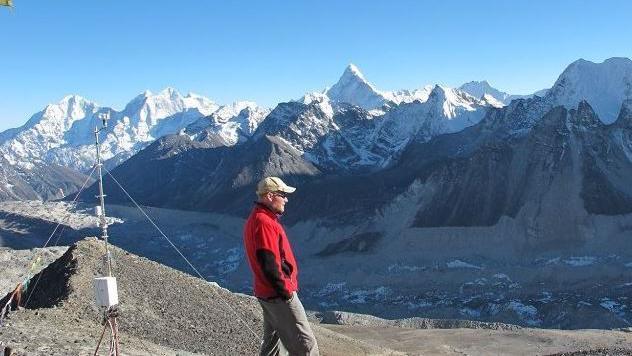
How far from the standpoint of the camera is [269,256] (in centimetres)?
995

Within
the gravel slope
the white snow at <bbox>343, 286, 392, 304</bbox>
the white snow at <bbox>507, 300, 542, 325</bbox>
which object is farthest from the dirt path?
the white snow at <bbox>343, 286, 392, 304</bbox>

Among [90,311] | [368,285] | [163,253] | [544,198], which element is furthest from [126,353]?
[163,253]

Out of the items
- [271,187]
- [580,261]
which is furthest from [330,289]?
[271,187]

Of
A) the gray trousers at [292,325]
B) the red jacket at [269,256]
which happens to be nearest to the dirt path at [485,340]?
the gray trousers at [292,325]

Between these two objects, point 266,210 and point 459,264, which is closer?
point 266,210

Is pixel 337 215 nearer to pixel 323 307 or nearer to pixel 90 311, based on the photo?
pixel 323 307

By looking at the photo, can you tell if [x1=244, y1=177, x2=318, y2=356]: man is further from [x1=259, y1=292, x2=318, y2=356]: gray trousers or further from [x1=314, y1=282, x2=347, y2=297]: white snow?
[x1=314, y1=282, x2=347, y2=297]: white snow

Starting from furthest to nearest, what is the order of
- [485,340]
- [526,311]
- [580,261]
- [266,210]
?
[580,261]
[526,311]
[485,340]
[266,210]

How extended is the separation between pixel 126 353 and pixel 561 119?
491 feet

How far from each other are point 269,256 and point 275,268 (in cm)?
21

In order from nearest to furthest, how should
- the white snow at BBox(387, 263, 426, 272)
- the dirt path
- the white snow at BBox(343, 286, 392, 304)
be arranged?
1. the dirt path
2. the white snow at BBox(343, 286, 392, 304)
3. the white snow at BBox(387, 263, 426, 272)

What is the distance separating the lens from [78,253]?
33.2m

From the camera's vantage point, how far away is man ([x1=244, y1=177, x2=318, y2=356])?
32.9ft

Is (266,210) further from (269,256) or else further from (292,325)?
(292,325)
